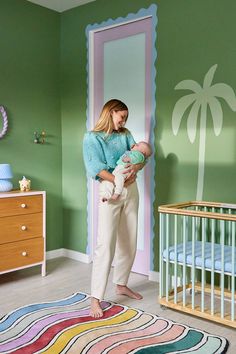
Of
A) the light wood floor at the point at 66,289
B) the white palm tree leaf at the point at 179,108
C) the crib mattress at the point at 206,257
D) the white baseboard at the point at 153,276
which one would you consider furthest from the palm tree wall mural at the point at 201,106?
the light wood floor at the point at 66,289

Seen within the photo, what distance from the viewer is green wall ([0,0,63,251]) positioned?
134 inches

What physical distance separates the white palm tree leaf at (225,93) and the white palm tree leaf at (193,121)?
151 mm

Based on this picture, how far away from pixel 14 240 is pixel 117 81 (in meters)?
1.65

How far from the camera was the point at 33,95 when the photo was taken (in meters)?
3.61

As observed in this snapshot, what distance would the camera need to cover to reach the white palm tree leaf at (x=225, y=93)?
8.82 feet

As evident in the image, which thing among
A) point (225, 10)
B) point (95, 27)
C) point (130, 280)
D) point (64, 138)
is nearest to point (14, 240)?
point (130, 280)

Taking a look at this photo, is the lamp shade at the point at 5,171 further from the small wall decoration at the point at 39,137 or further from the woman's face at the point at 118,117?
the woman's face at the point at 118,117

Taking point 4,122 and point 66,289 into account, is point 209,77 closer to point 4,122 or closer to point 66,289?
point 4,122

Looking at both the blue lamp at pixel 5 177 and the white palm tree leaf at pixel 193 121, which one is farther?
the blue lamp at pixel 5 177

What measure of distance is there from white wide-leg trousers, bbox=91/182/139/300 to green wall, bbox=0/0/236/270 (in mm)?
573

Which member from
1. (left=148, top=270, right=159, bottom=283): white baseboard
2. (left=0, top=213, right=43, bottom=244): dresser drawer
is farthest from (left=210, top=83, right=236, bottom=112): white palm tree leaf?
(left=0, top=213, right=43, bottom=244): dresser drawer

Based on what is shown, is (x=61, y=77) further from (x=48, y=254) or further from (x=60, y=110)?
(x=48, y=254)

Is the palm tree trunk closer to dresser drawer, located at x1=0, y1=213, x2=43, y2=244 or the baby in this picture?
the baby

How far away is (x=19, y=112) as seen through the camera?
3.49 meters
